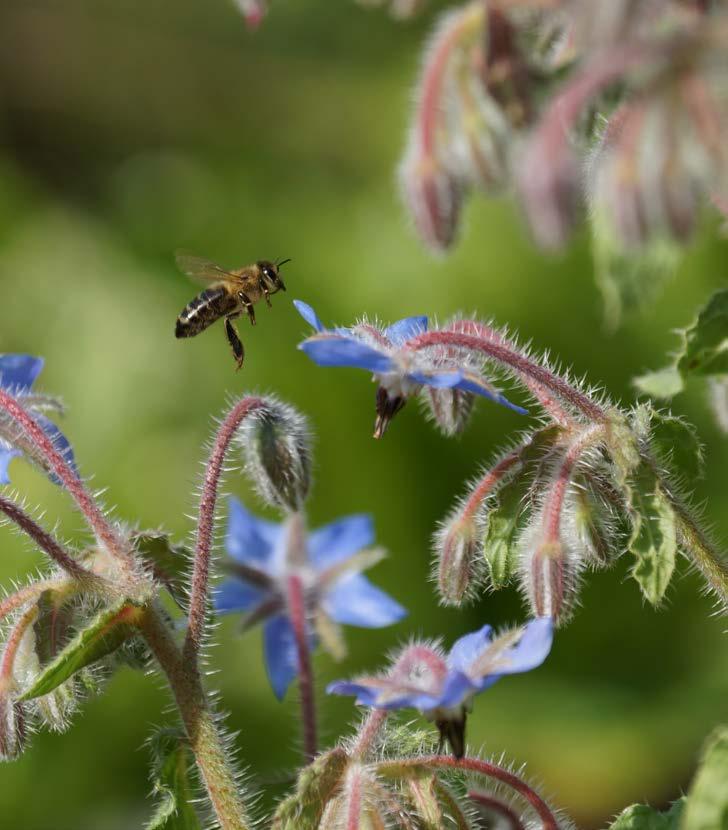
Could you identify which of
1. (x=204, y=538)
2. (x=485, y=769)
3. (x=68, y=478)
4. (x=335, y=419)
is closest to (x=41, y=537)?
(x=68, y=478)

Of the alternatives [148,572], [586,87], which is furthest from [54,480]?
[586,87]

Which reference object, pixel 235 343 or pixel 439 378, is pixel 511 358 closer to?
pixel 439 378

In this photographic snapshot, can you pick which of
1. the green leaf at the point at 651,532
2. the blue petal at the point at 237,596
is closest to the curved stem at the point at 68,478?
the blue petal at the point at 237,596

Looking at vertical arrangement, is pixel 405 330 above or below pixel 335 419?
below

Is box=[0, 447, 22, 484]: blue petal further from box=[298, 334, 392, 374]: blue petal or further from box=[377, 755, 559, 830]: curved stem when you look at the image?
box=[377, 755, 559, 830]: curved stem

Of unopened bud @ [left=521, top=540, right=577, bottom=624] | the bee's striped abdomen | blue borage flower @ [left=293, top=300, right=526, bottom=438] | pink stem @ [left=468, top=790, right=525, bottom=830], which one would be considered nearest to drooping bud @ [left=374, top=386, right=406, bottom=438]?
blue borage flower @ [left=293, top=300, right=526, bottom=438]

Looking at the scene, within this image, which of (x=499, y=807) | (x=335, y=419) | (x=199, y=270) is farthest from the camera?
(x=335, y=419)
